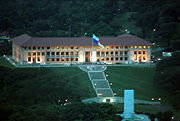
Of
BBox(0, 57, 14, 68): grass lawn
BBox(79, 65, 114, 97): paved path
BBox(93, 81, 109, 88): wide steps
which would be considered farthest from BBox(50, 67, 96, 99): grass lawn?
BBox(0, 57, 14, 68): grass lawn

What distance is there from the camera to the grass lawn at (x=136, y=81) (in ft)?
271

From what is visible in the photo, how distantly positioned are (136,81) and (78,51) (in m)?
16.6

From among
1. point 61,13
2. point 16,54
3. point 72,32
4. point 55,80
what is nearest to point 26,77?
point 55,80

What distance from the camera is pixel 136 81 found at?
89312 mm

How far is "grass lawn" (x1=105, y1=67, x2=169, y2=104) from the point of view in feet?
271

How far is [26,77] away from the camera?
82.9 m

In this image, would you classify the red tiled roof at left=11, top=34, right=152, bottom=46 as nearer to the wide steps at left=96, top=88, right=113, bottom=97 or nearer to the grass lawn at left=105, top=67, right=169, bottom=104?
the grass lawn at left=105, top=67, right=169, bottom=104

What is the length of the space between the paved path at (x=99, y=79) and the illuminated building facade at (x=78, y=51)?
529 cm

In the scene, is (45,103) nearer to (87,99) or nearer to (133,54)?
(87,99)

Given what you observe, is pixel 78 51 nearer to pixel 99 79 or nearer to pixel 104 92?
pixel 99 79

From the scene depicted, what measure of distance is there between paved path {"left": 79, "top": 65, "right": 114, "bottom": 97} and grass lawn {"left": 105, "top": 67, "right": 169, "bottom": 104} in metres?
1.15

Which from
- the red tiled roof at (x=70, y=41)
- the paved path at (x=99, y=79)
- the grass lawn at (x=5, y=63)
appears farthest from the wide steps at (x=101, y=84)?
the grass lawn at (x=5, y=63)

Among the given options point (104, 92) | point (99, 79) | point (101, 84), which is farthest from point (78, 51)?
point (104, 92)

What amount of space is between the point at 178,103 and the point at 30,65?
1418 inches
